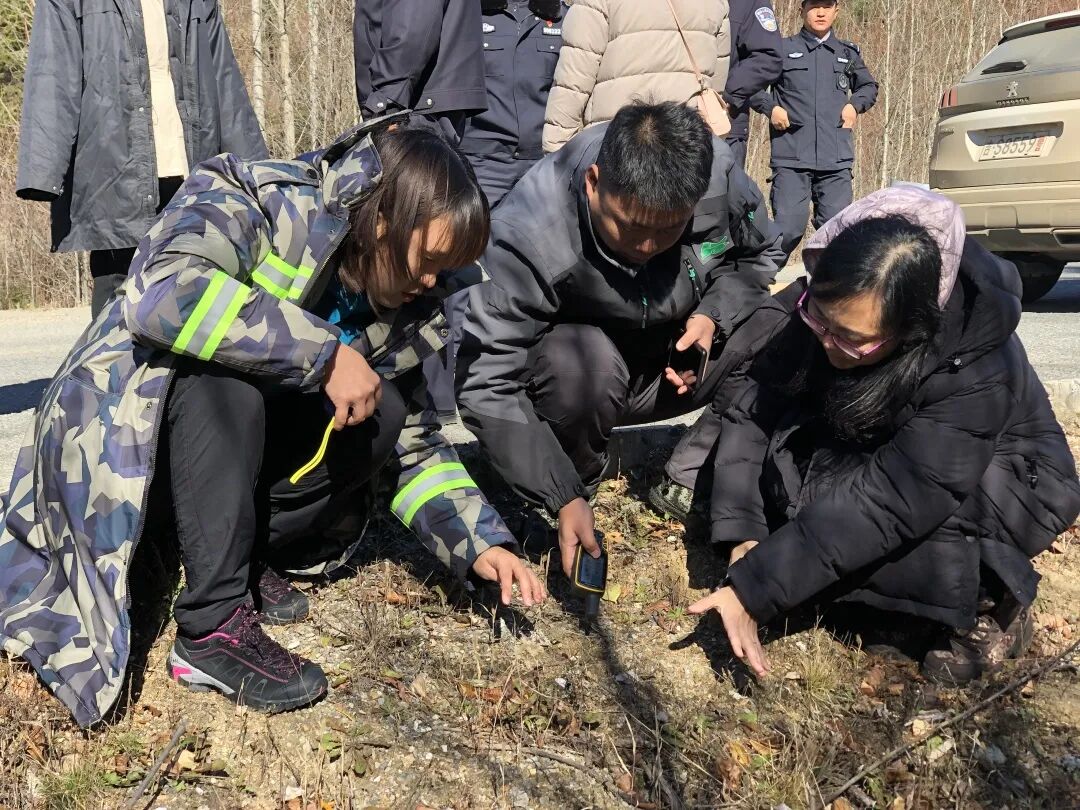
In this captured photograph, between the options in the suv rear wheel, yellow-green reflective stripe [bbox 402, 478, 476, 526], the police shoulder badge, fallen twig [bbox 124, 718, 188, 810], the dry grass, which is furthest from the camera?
the suv rear wheel

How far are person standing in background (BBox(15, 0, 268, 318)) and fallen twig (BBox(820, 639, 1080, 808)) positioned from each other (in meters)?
2.92

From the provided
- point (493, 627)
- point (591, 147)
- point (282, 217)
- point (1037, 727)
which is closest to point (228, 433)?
point (282, 217)

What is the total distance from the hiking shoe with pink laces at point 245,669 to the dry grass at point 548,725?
1.8 inches

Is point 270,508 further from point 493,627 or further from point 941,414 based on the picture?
point 941,414

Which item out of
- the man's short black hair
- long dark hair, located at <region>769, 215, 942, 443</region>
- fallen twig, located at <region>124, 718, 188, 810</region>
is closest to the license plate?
the man's short black hair

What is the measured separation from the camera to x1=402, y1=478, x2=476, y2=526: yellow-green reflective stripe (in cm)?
247

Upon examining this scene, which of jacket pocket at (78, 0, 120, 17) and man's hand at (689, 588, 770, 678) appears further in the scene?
jacket pocket at (78, 0, 120, 17)

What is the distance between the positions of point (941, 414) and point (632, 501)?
53.1 inches

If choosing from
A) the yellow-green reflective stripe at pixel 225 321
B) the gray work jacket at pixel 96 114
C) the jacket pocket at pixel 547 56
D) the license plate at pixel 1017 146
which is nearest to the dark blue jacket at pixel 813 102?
the license plate at pixel 1017 146

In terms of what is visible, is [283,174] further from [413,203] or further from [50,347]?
[50,347]

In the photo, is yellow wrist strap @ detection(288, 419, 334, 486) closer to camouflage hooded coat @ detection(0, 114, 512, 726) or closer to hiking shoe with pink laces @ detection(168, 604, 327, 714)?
camouflage hooded coat @ detection(0, 114, 512, 726)

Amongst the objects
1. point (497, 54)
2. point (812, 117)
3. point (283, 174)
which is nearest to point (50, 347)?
point (497, 54)

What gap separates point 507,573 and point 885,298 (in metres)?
1.04

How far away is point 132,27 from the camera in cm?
359
